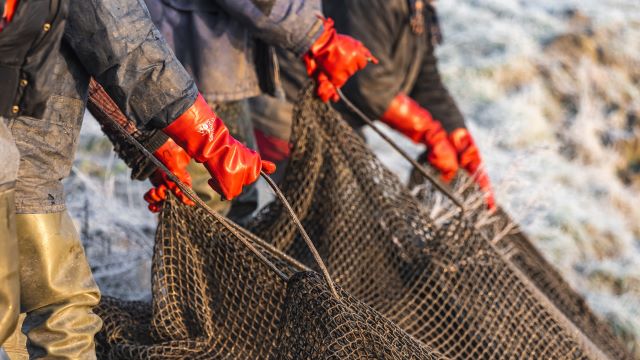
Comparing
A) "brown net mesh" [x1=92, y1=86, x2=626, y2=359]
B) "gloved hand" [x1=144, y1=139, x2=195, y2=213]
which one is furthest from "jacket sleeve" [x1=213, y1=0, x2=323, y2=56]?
"gloved hand" [x1=144, y1=139, x2=195, y2=213]

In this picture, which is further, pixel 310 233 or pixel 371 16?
pixel 371 16

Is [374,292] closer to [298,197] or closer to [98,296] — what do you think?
[298,197]

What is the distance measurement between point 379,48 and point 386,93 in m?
0.22

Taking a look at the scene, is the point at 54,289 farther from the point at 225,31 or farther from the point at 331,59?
the point at 331,59

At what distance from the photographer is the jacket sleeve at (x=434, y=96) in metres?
4.30

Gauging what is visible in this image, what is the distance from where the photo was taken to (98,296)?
241 cm

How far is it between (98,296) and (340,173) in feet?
3.74

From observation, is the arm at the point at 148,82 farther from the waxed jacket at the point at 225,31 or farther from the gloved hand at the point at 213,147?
the waxed jacket at the point at 225,31

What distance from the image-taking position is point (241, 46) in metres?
3.13

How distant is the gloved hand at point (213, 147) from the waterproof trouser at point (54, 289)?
0.37m

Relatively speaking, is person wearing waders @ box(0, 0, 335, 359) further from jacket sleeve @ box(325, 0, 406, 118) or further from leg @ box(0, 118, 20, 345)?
jacket sleeve @ box(325, 0, 406, 118)

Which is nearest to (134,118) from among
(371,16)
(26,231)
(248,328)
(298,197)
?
(26,231)

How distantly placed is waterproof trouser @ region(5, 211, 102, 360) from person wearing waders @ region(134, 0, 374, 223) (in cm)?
78

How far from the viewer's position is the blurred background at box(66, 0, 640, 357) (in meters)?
4.30
